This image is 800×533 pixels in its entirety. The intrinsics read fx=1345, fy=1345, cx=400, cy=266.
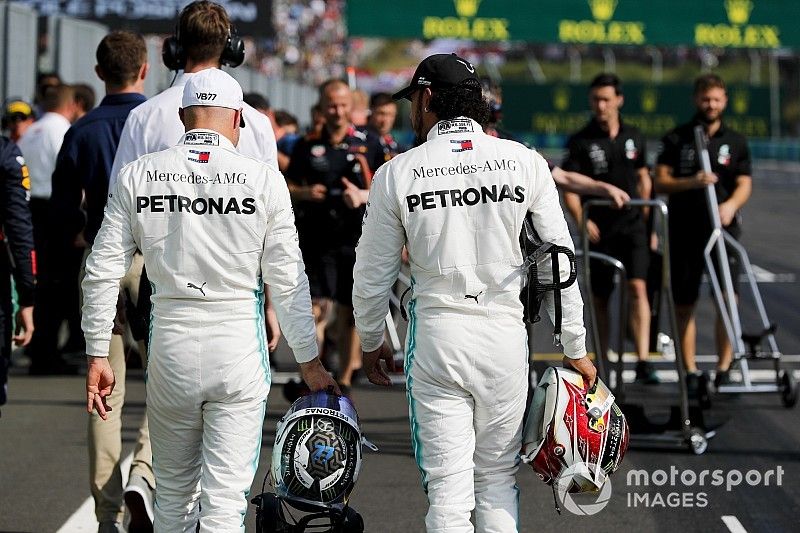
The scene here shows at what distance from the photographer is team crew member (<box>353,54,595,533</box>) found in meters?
4.64

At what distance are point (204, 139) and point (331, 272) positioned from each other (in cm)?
461

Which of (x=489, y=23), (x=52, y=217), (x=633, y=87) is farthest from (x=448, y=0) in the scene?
(x=633, y=87)

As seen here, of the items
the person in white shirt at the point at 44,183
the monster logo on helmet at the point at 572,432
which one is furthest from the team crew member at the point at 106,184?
the person in white shirt at the point at 44,183

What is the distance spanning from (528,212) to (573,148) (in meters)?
4.99

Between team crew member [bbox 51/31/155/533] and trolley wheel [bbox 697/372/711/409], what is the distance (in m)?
3.99

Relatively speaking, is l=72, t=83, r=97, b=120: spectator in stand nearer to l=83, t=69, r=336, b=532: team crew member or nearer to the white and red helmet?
l=83, t=69, r=336, b=532: team crew member

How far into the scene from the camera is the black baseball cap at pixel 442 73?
4812 mm

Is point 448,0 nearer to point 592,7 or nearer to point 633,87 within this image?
point 592,7

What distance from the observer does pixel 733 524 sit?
6414mm

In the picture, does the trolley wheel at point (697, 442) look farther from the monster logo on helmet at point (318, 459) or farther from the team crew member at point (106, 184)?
the monster logo on helmet at point (318, 459)

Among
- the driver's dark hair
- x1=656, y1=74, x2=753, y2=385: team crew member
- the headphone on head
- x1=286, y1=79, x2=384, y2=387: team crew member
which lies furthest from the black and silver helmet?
x1=656, y1=74, x2=753, y2=385: team crew member

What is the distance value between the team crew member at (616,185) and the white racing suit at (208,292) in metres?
4.99

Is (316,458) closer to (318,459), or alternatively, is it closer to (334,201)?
(318,459)

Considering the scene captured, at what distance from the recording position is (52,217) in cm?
635
